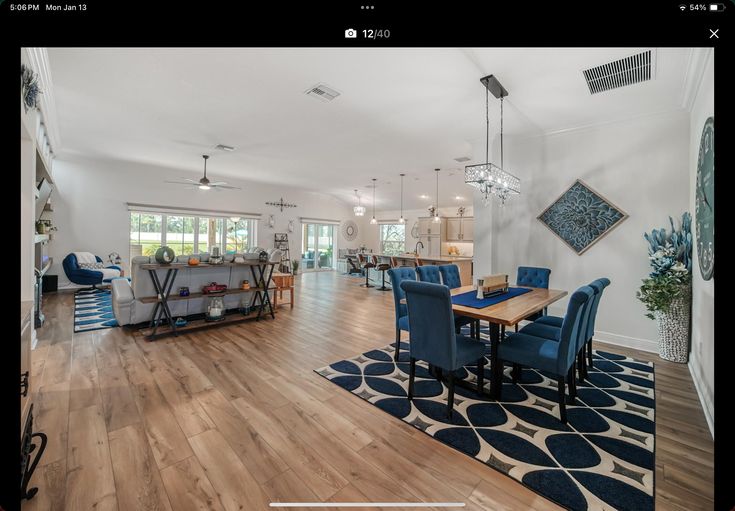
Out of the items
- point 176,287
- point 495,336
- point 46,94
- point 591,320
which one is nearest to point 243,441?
point 495,336

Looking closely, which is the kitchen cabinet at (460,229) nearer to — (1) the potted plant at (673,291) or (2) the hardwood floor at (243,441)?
(1) the potted plant at (673,291)

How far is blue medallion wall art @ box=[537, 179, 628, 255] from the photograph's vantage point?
3.67 m

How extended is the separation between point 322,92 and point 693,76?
3.29 metres

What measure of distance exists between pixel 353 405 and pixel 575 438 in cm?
140

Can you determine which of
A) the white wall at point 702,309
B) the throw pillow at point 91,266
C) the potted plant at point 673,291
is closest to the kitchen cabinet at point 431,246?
the potted plant at point 673,291

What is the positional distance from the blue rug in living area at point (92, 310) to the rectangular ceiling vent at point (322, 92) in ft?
12.7

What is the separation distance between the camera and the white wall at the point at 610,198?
11.0 feet

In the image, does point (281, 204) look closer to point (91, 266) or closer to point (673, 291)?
point (91, 266)

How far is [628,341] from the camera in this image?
354cm

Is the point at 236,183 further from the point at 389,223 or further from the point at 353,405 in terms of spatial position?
the point at 353,405

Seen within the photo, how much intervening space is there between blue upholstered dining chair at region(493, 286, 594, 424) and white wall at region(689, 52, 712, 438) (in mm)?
668

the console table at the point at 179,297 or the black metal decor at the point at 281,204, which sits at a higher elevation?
the black metal decor at the point at 281,204
